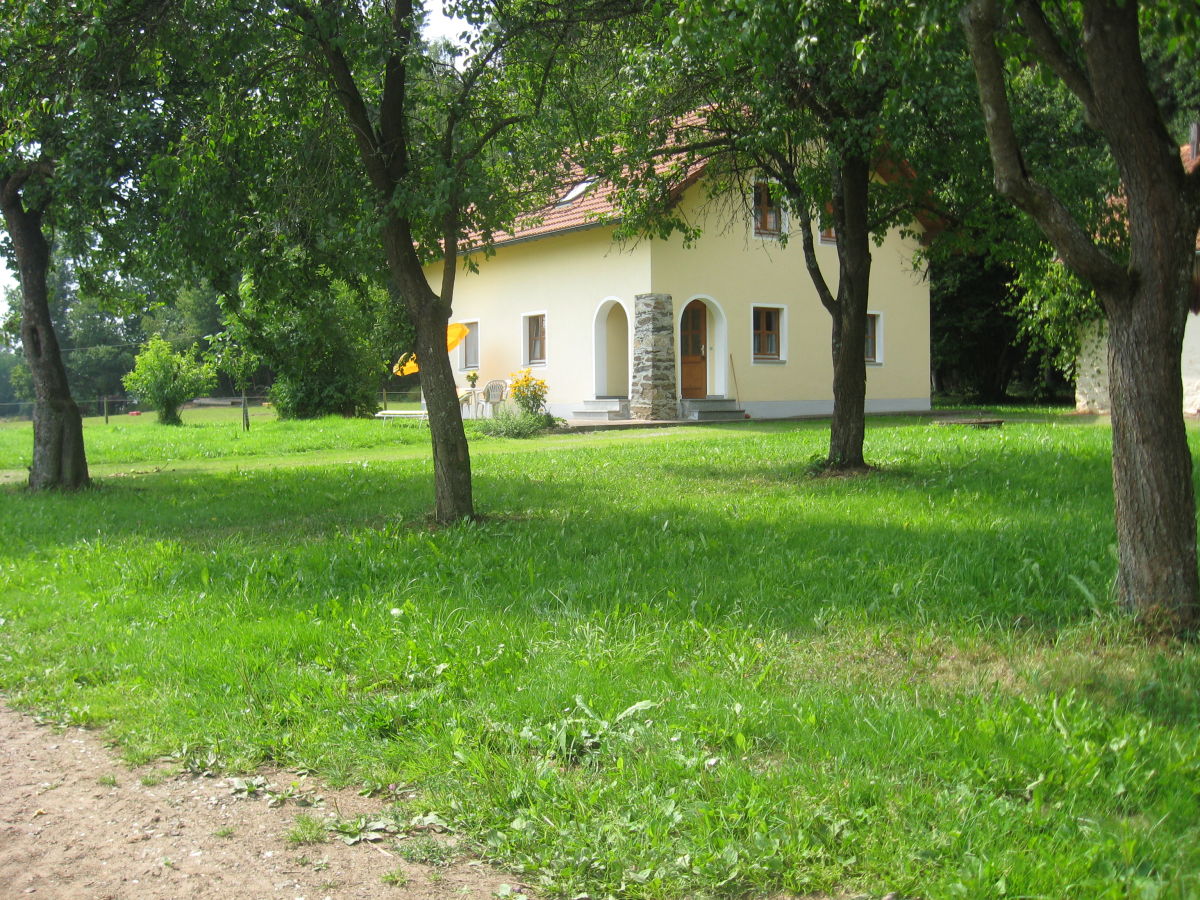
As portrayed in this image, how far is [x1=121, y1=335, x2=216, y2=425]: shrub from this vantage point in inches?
1183

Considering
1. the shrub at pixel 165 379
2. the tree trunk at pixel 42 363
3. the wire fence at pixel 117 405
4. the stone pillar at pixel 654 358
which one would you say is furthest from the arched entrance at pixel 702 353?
the wire fence at pixel 117 405

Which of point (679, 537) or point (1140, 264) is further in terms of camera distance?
point (679, 537)

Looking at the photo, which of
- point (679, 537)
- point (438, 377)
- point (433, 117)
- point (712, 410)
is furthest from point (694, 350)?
point (679, 537)

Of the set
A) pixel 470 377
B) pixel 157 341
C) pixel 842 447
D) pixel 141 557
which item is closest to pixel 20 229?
pixel 141 557

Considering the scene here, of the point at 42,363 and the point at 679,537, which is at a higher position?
the point at 42,363

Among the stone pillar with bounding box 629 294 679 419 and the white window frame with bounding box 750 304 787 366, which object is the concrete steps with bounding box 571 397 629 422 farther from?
the white window frame with bounding box 750 304 787 366

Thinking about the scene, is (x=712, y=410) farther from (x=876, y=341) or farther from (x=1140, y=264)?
(x=1140, y=264)

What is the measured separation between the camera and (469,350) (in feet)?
97.5

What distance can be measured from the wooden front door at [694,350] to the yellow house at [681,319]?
3 cm

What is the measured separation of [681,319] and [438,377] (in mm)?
16537

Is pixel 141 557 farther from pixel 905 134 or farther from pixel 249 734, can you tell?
pixel 905 134

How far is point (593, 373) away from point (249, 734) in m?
20.8

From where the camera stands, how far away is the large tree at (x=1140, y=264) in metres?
4.93

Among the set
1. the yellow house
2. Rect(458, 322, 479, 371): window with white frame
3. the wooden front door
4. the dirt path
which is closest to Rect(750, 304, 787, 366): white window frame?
the yellow house
